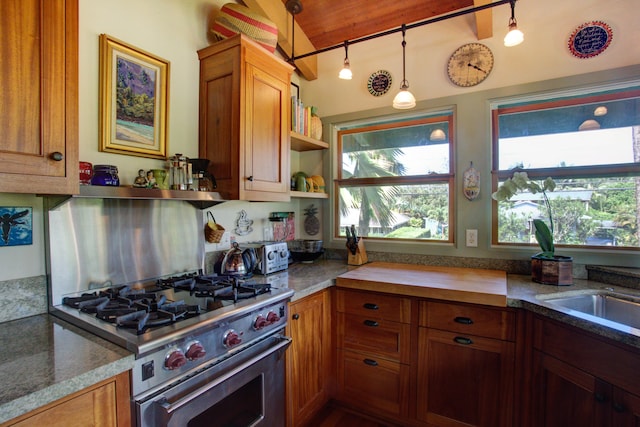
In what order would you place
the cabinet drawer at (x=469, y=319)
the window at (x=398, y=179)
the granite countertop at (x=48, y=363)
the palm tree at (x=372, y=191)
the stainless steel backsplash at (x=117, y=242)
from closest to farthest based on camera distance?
the granite countertop at (x=48, y=363) < the stainless steel backsplash at (x=117, y=242) < the cabinet drawer at (x=469, y=319) < the window at (x=398, y=179) < the palm tree at (x=372, y=191)

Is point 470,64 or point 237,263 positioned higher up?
point 470,64

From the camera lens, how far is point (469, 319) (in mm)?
1678

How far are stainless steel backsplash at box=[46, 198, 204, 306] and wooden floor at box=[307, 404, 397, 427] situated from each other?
119 centimetres

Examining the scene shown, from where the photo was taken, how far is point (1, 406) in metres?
0.69

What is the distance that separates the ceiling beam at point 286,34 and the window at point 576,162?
149 centimetres

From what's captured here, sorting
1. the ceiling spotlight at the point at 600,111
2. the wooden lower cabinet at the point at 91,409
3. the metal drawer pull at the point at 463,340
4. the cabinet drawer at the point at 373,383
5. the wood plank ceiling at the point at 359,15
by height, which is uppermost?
the wood plank ceiling at the point at 359,15

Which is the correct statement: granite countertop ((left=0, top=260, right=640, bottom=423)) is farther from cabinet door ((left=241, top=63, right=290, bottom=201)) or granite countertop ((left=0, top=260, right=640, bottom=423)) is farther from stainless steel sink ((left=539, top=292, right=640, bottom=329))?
cabinet door ((left=241, top=63, right=290, bottom=201))

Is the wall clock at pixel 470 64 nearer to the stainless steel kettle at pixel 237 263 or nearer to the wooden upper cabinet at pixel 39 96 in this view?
the stainless steel kettle at pixel 237 263

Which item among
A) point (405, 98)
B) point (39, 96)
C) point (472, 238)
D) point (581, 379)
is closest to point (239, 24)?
point (405, 98)

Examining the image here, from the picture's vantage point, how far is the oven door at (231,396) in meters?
1.01

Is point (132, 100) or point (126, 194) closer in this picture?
point (126, 194)

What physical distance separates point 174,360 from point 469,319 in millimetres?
1406

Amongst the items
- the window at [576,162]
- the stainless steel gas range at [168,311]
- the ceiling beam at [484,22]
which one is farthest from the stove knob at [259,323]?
the ceiling beam at [484,22]

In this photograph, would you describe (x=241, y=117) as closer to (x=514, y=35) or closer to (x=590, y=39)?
(x=514, y=35)
